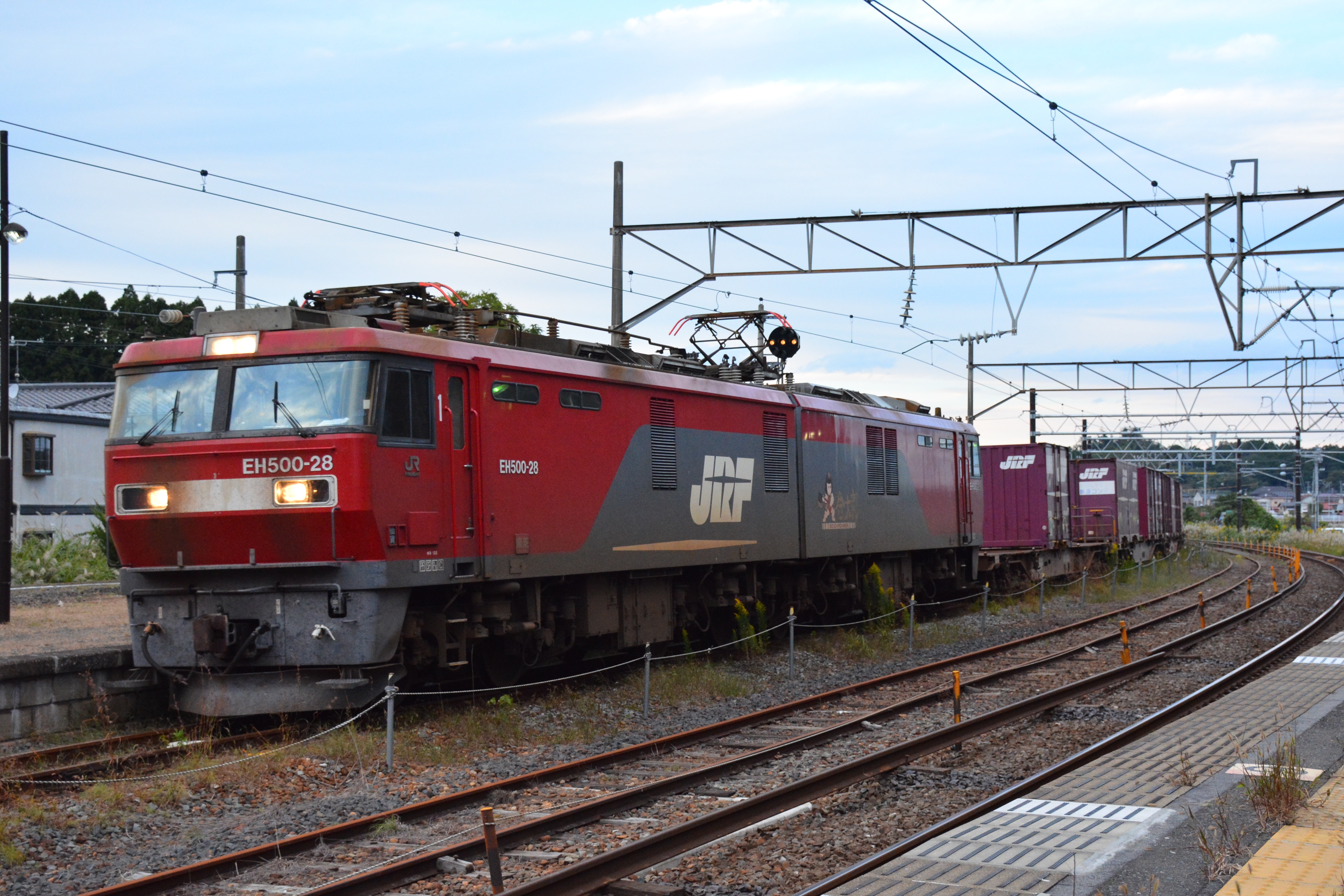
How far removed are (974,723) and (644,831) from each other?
14.5 ft

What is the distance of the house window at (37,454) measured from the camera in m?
37.6

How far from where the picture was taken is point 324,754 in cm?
1039

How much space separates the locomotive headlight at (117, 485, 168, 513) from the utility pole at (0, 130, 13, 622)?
6.04 m

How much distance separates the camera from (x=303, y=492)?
437 inches

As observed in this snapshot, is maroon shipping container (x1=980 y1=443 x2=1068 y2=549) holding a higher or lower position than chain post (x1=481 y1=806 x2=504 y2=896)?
higher

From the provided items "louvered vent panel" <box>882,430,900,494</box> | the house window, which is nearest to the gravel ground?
"louvered vent panel" <box>882,430,900,494</box>

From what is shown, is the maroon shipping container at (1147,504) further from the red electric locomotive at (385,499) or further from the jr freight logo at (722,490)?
the red electric locomotive at (385,499)

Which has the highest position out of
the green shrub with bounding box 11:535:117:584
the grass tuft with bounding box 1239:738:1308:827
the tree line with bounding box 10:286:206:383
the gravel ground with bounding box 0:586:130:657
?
the tree line with bounding box 10:286:206:383

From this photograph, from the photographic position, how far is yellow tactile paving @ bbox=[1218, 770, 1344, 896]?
5941 mm

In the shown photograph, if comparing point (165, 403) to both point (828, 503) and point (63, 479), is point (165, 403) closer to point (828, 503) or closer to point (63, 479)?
point (828, 503)

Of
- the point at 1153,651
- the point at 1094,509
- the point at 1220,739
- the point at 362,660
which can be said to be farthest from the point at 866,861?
the point at 1094,509

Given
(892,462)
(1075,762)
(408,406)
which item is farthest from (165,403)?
(892,462)

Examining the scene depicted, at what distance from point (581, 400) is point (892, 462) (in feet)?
29.6

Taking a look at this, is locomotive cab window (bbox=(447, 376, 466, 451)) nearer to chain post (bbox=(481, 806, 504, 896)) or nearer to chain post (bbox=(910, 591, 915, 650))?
chain post (bbox=(481, 806, 504, 896))
